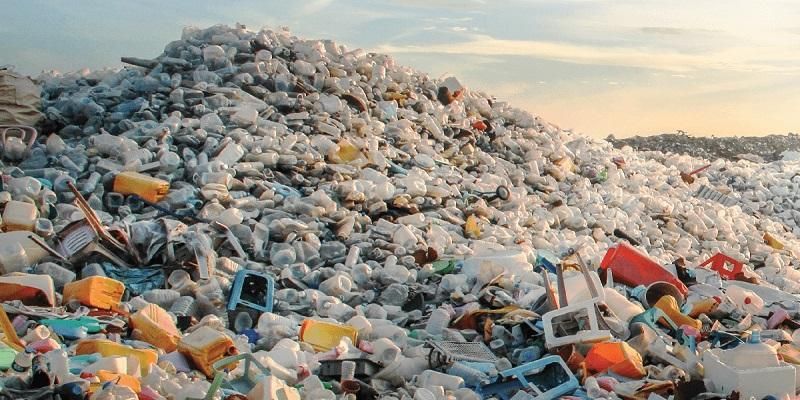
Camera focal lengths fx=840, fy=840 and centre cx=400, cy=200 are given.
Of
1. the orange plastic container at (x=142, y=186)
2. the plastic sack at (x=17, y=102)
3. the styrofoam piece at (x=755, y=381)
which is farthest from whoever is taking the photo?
the plastic sack at (x=17, y=102)

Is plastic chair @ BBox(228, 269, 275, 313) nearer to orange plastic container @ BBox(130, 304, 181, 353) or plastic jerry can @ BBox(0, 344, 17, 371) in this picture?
orange plastic container @ BBox(130, 304, 181, 353)

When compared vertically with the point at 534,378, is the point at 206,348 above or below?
above

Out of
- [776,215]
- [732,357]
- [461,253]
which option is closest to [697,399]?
[732,357]

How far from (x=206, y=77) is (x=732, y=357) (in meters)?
7.03

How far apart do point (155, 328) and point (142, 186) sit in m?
2.72

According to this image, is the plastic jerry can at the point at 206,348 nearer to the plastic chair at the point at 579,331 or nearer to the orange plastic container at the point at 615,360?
the plastic chair at the point at 579,331

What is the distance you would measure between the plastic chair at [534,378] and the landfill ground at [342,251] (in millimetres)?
17

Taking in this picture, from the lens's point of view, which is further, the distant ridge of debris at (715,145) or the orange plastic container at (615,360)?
the distant ridge of debris at (715,145)

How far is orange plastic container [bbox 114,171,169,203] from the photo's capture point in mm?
7137

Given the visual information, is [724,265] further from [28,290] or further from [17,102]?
[17,102]

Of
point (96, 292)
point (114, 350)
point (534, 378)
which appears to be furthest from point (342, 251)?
point (114, 350)

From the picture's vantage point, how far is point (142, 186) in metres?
7.15

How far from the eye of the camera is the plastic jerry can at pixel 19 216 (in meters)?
6.16

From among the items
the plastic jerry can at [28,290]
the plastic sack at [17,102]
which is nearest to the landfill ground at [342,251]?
the plastic jerry can at [28,290]
